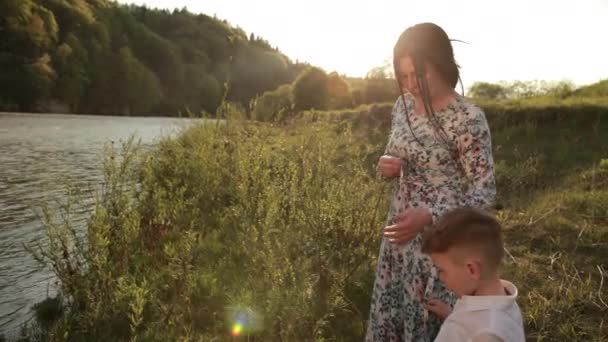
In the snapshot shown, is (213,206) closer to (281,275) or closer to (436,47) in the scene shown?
(281,275)

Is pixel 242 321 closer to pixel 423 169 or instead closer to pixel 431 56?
pixel 423 169

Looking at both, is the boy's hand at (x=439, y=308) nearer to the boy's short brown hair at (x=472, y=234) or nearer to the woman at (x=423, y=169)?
the woman at (x=423, y=169)

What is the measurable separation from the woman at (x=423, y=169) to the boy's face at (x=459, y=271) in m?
0.31

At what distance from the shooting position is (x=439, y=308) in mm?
1786

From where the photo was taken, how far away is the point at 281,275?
2.83 m

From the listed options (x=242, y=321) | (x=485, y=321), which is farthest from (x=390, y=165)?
(x=242, y=321)

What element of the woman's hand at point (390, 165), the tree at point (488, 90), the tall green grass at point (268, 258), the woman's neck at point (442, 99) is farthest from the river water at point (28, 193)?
the tree at point (488, 90)

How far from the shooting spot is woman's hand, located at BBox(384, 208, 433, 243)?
68.6 inches

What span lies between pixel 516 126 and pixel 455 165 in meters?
8.06

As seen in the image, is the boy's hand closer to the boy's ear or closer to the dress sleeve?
the dress sleeve

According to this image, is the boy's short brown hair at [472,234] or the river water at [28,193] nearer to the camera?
the boy's short brown hair at [472,234]

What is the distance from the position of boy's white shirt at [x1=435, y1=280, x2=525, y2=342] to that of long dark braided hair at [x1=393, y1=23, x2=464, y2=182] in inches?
25.8

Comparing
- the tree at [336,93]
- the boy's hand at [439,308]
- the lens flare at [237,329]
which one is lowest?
the lens flare at [237,329]

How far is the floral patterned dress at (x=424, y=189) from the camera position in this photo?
1768 millimetres
